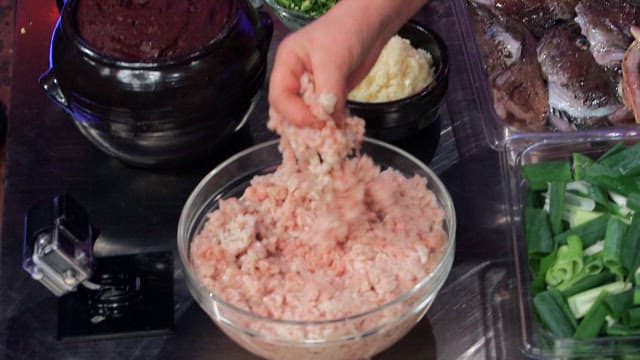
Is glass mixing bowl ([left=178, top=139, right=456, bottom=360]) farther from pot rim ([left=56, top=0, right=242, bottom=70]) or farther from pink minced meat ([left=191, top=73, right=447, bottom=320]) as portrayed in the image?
pot rim ([left=56, top=0, right=242, bottom=70])

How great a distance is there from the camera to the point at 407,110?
1383 millimetres

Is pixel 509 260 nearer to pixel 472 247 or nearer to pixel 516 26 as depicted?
pixel 472 247

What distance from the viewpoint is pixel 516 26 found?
1.66m

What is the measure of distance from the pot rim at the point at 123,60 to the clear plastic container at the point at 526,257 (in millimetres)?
508

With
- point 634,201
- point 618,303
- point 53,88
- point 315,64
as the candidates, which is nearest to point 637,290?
point 618,303

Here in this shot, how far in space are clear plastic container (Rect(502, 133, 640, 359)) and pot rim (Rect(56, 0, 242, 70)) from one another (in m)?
0.51

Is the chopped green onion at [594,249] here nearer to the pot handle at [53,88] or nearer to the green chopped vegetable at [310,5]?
the green chopped vegetable at [310,5]

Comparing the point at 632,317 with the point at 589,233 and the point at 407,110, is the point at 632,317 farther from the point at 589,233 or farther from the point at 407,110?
the point at 407,110

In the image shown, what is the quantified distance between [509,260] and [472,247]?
89mm

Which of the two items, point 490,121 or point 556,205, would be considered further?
point 490,121

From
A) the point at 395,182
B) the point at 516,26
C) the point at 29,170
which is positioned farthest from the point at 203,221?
the point at 516,26

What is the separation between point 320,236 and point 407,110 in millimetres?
354

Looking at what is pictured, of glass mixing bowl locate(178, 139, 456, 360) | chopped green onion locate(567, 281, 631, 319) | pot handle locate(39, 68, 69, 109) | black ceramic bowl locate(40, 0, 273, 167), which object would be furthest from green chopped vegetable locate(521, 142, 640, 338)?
pot handle locate(39, 68, 69, 109)

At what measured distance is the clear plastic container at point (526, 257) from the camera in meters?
1.10
